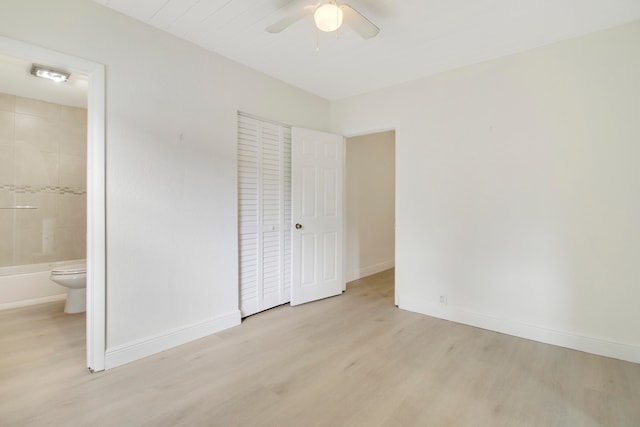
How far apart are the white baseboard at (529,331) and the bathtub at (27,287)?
13.5ft

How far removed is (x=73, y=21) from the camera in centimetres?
197

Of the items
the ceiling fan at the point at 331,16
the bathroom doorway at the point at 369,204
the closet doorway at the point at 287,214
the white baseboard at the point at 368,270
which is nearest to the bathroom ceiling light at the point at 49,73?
the closet doorway at the point at 287,214

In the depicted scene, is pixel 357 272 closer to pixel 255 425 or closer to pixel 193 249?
pixel 193 249

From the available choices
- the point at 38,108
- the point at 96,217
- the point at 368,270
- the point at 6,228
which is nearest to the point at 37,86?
the point at 38,108

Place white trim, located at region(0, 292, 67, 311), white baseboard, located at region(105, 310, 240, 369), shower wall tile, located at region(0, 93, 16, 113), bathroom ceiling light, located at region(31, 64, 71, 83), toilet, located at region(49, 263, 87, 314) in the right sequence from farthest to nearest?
shower wall tile, located at region(0, 93, 16, 113) → white trim, located at region(0, 292, 67, 311) → toilet, located at region(49, 263, 87, 314) → bathroom ceiling light, located at region(31, 64, 71, 83) → white baseboard, located at region(105, 310, 240, 369)

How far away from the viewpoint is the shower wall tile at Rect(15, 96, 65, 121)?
3502 mm

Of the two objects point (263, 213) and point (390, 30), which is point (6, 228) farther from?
point (390, 30)

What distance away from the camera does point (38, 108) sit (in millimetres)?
3613

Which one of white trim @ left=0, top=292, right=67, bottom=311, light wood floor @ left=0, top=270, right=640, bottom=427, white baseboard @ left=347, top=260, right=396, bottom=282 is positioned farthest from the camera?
white baseboard @ left=347, top=260, right=396, bottom=282

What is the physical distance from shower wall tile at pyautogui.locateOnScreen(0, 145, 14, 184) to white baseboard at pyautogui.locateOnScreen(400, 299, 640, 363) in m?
4.81

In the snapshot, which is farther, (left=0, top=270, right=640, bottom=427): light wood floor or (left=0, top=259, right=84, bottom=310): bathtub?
(left=0, top=259, right=84, bottom=310): bathtub

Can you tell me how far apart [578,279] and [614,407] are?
39.1 inches

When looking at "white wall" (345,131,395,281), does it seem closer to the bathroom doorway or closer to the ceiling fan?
the bathroom doorway

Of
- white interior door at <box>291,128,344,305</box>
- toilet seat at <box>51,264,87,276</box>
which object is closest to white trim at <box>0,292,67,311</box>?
toilet seat at <box>51,264,87,276</box>
